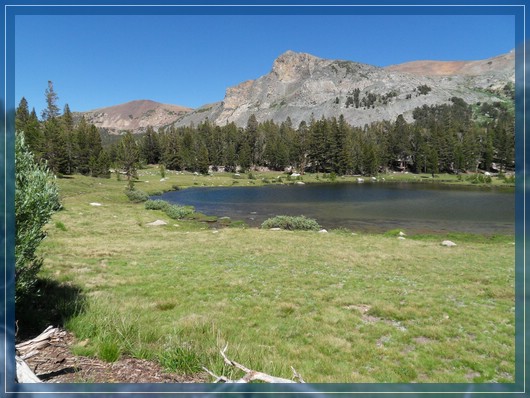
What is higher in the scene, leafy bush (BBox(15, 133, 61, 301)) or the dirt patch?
leafy bush (BBox(15, 133, 61, 301))

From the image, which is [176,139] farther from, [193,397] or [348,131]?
[193,397]

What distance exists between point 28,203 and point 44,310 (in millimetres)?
4336

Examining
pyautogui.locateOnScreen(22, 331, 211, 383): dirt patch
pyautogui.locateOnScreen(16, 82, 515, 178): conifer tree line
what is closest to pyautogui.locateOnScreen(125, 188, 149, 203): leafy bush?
pyautogui.locateOnScreen(22, 331, 211, 383): dirt patch

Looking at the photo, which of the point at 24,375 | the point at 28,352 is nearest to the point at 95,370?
the point at 28,352

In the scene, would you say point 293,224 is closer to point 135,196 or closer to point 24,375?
point 135,196

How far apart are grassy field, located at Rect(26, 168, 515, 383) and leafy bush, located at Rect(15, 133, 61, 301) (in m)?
2.25

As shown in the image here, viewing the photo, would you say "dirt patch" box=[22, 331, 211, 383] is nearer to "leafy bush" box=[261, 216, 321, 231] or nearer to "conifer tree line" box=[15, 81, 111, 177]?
"leafy bush" box=[261, 216, 321, 231]

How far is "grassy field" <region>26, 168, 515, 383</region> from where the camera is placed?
8.97 m

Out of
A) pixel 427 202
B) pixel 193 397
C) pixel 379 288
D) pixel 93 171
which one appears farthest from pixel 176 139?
pixel 193 397

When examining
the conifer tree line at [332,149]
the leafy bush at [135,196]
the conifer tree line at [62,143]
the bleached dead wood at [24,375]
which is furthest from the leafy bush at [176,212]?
the conifer tree line at [332,149]

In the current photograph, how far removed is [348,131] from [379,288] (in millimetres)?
163865

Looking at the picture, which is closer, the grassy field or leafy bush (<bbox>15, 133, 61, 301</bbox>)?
leafy bush (<bbox>15, 133, 61, 301</bbox>)

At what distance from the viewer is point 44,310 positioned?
10305 millimetres

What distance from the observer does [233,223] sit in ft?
160
